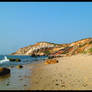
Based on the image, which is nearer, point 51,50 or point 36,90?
point 36,90

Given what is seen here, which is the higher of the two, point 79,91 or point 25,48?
point 25,48

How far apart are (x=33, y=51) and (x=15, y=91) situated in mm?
140509

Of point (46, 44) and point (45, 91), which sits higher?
point (46, 44)

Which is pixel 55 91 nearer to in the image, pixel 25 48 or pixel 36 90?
pixel 36 90

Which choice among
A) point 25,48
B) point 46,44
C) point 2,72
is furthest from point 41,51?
point 2,72

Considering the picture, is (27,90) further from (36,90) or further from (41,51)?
(41,51)

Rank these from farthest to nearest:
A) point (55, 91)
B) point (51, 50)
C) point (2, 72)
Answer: point (51, 50) < point (2, 72) < point (55, 91)

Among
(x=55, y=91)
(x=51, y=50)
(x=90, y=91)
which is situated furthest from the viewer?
(x=51, y=50)

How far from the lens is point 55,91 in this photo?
6.95 metres

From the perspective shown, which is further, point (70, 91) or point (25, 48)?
point (25, 48)

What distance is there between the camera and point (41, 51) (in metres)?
140

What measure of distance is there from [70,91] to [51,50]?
12705 cm

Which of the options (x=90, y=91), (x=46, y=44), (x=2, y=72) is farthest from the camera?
(x=46, y=44)

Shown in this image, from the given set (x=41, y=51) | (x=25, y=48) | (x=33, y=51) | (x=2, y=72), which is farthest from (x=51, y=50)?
(x=2, y=72)
